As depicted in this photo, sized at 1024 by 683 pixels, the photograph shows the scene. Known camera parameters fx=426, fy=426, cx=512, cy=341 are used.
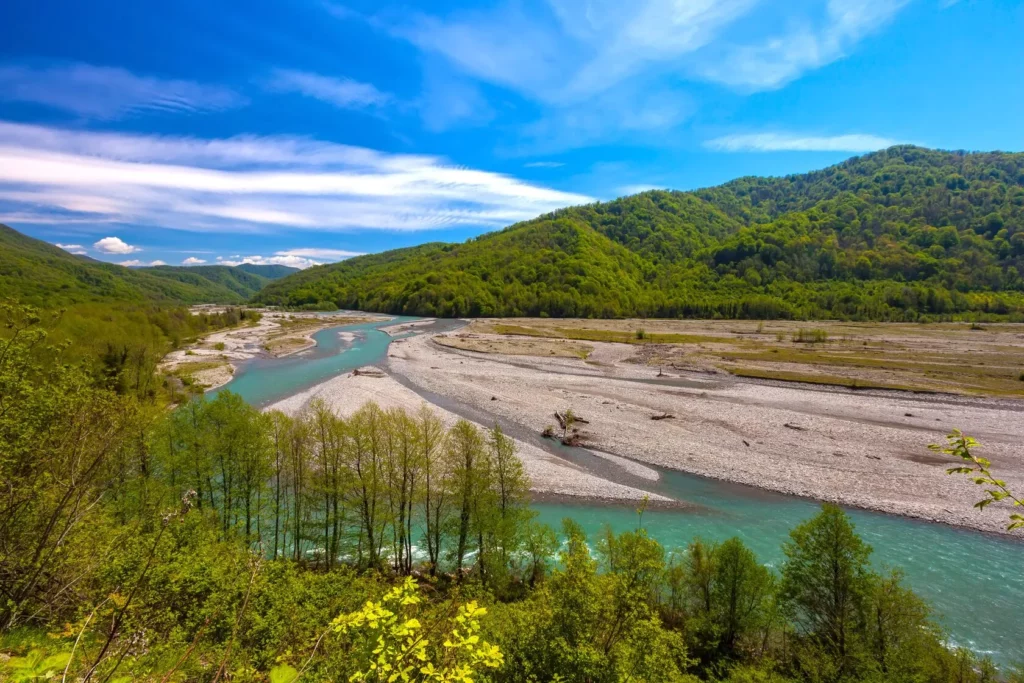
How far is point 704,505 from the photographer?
102 ft

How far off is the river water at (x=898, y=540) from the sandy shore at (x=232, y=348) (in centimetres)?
5870

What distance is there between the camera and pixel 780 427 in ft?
147

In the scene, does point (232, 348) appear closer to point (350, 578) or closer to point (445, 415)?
point (445, 415)

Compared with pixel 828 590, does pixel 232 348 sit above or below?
above

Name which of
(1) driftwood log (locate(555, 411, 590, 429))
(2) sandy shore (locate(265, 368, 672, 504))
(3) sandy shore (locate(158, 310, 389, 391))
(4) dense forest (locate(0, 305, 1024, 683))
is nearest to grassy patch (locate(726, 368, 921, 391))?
(1) driftwood log (locate(555, 411, 590, 429))

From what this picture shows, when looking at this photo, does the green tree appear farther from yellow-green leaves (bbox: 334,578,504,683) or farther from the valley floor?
yellow-green leaves (bbox: 334,578,504,683)

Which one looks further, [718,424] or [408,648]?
[718,424]

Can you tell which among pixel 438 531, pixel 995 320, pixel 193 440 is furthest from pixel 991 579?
pixel 995 320


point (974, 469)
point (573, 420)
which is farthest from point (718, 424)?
point (974, 469)

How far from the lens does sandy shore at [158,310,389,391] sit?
218 feet

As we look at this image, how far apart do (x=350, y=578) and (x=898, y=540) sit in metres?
32.3

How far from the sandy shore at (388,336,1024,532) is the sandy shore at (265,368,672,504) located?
5.52 m

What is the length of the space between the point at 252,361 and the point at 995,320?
8300 inches

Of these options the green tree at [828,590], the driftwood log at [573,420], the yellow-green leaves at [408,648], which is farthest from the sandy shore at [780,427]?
the yellow-green leaves at [408,648]
